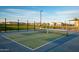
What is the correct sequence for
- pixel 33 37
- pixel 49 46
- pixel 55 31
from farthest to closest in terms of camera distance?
pixel 55 31
pixel 33 37
pixel 49 46

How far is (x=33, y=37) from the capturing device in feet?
16.2

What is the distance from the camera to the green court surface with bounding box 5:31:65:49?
4.87 metres

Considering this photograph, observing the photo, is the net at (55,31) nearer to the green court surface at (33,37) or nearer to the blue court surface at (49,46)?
the green court surface at (33,37)

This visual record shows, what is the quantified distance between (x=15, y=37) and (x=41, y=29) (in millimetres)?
678

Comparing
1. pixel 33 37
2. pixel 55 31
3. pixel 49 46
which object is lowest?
pixel 49 46

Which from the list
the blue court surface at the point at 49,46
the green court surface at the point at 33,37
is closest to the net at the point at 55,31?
the green court surface at the point at 33,37

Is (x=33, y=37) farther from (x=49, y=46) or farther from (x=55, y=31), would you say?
(x=55, y=31)

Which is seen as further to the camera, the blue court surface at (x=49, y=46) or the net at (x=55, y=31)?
the net at (x=55, y=31)

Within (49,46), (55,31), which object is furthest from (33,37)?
(55,31)

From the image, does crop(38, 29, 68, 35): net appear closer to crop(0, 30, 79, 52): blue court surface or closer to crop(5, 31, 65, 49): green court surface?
crop(5, 31, 65, 49): green court surface

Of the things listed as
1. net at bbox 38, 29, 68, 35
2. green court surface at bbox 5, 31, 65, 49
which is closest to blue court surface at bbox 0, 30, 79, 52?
green court surface at bbox 5, 31, 65, 49

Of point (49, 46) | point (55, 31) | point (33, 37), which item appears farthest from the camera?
point (55, 31)

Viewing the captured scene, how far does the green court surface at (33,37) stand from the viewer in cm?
487

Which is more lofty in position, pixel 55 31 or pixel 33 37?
pixel 55 31
